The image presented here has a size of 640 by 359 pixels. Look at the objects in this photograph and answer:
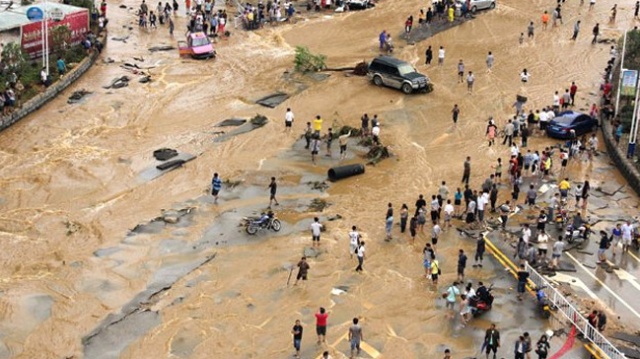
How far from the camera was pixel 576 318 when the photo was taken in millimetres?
23656

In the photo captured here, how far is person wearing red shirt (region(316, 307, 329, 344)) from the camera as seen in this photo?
22.7 meters

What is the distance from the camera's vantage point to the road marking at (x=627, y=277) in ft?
86.1

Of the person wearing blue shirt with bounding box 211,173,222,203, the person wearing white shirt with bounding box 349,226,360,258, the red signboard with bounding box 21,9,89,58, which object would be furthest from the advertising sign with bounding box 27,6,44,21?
the person wearing white shirt with bounding box 349,226,360,258

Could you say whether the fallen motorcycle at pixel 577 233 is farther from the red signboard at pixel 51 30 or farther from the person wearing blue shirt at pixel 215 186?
the red signboard at pixel 51 30

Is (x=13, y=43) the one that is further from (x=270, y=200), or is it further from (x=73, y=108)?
(x=270, y=200)

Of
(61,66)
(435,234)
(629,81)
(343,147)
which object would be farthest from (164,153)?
(629,81)

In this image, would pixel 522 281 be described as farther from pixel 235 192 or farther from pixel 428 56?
pixel 428 56

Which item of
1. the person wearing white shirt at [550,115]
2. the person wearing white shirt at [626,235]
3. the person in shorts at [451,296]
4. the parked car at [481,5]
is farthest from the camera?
the parked car at [481,5]

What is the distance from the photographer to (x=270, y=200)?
32.1 metres

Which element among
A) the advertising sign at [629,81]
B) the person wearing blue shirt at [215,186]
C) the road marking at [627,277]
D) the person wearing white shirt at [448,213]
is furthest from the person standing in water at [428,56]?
the road marking at [627,277]

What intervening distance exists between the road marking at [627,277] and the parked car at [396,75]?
17917 mm

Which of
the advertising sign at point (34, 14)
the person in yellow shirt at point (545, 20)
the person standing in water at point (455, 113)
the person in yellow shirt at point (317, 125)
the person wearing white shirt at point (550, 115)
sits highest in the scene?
the person in yellow shirt at point (545, 20)

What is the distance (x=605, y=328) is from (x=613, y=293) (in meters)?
2.34

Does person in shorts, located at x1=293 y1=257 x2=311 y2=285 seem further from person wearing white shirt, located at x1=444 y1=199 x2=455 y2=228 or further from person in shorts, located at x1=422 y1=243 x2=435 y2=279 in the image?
person wearing white shirt, located at x1=444 y1=199 x2=455 y2=228
